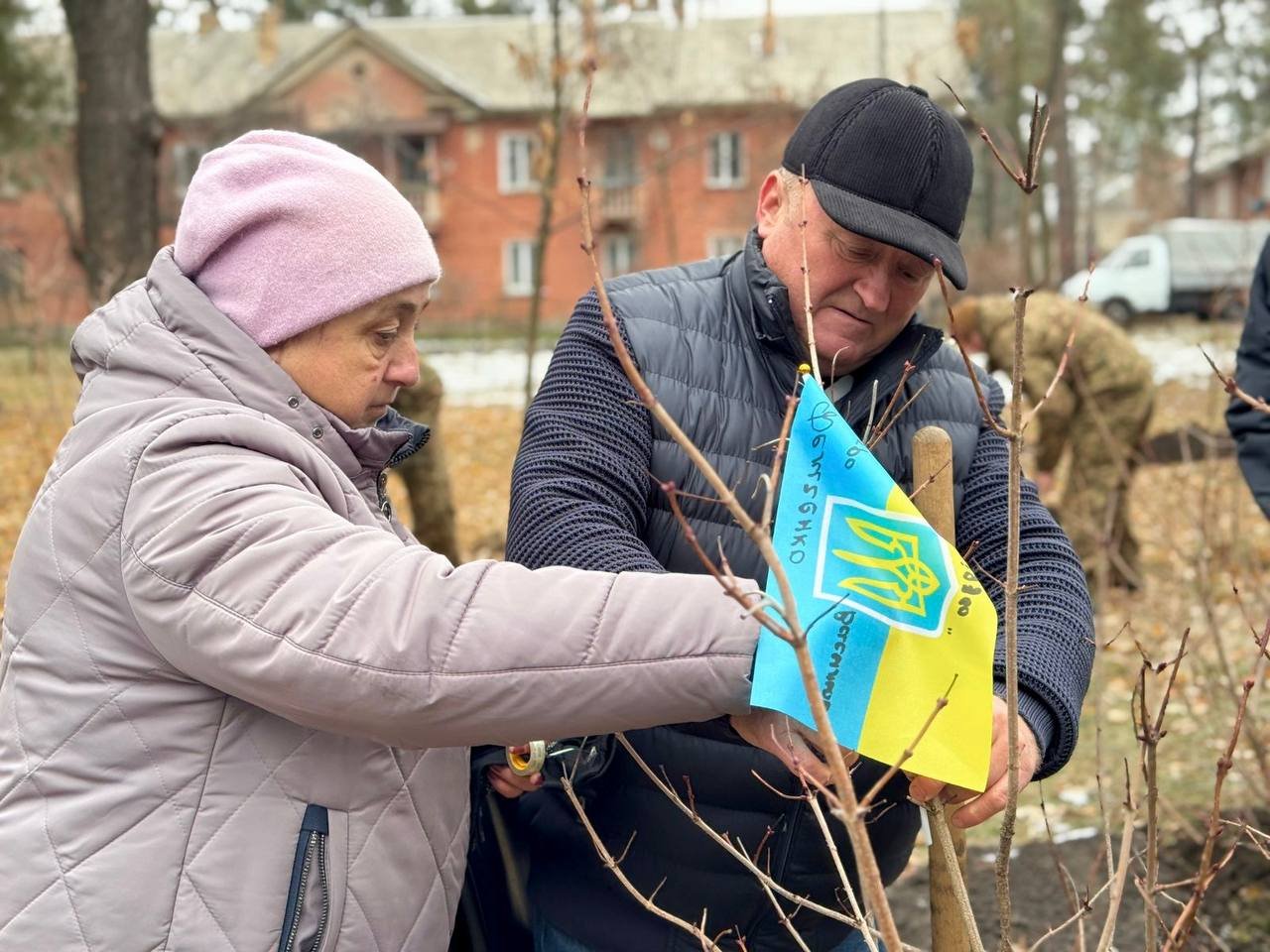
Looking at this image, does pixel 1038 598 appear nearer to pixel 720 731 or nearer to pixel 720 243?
pixel 720 731

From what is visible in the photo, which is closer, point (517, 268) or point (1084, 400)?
point (1084, 400)

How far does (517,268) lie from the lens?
120 ft

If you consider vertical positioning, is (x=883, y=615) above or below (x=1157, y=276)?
above

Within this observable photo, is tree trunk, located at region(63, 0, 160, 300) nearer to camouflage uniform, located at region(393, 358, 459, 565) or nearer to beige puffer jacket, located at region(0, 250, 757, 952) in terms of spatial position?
camouflage uniform, located at region(393, 358, 459, 565)

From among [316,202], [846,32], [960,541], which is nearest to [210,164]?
[316,202]

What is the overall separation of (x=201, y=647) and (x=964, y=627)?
0.77m

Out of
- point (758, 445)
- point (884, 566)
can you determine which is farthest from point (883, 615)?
point (758, 445)

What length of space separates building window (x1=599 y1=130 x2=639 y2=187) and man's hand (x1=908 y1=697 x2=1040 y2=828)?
29.6 meters

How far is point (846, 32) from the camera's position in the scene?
117 ft

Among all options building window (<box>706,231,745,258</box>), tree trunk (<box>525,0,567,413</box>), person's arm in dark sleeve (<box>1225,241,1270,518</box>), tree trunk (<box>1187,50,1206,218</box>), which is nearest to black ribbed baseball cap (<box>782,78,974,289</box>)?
person's arm in dark sleeve (<box>1225,241,1270,518</box>)

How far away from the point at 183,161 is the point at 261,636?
29452 millimetres

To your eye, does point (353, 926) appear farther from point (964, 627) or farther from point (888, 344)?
point (888, 344)

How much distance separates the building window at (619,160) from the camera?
31.1 m

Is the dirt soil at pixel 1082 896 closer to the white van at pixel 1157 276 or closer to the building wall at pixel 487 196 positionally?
the white van at pixel 1157 276
